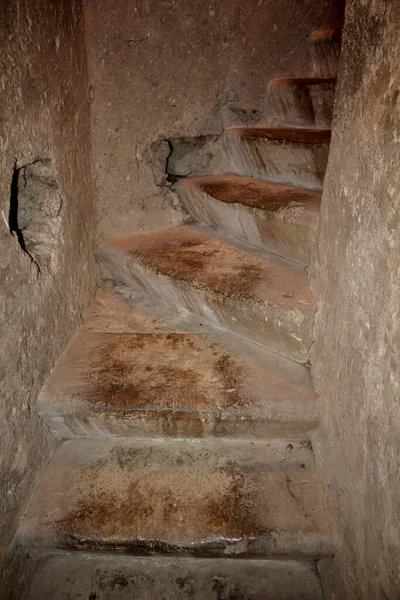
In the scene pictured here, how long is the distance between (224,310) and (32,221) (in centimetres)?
81

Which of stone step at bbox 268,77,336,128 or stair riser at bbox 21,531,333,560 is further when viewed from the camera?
stone step at bbox 268,77,336,128

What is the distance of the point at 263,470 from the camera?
1.42 m

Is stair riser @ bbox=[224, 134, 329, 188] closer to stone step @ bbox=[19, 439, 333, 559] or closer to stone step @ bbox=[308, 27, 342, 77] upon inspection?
stone step @ bbox=[308, 27, 342, 77]

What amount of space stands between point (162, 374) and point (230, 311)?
35 cm

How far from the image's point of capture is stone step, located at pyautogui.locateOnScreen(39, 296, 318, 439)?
1.39 metres

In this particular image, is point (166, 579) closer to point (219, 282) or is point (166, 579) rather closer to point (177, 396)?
→ point (177, 396)

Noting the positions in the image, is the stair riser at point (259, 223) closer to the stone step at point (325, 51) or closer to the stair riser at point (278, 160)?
the stair riser at point (278, 160)

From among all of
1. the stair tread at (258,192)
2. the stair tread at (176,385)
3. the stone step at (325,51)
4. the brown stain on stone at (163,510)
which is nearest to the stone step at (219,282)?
the stair tread at (176,385)

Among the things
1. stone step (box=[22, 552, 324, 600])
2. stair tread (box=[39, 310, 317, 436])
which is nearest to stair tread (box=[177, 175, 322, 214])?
stair tread (box=[39, 310, 317, 436])

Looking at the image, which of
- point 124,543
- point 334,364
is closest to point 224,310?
point 334,364

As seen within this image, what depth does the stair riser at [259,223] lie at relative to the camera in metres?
1.53

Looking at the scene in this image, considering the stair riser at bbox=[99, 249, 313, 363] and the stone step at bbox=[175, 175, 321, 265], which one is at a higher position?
the stone step at bbox=[175, 175, 321, 265]

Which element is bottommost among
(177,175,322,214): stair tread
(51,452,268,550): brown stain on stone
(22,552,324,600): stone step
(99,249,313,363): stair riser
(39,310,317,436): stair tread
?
(22,552,324,600): stone step

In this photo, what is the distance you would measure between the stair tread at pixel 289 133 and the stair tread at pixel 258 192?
8.1 inches
